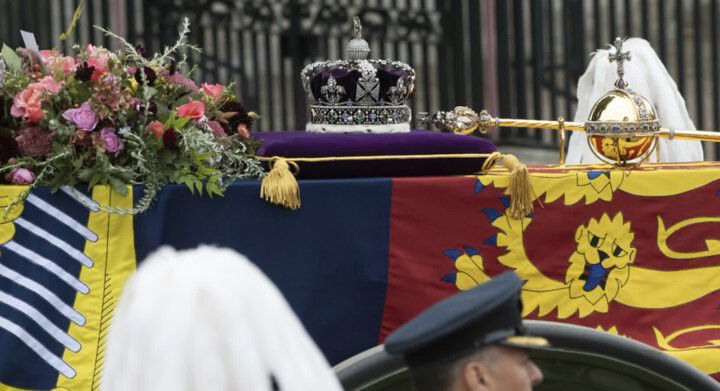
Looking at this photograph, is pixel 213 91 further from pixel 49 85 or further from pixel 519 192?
pixel 519 192

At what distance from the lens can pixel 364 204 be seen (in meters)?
3.67

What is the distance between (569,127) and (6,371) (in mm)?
1823

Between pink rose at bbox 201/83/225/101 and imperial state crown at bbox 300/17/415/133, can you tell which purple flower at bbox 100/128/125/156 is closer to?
pink rose at bbox 201/83/225/101

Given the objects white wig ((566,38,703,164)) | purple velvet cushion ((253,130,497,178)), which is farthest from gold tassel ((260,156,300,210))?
white wig ((566,38,703,164))

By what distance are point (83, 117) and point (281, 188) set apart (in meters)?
0.53

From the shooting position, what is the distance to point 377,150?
372cm

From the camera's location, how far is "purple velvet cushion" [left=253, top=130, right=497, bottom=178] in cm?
369

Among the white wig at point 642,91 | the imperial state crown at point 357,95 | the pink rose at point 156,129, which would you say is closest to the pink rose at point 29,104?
the pink rose at point 156,129

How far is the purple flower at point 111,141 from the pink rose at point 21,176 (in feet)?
0.69

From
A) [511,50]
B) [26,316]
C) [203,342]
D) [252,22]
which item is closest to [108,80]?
[26,316]

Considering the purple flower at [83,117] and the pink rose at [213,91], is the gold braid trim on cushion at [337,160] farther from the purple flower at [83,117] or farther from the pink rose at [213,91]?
the purple flower at [83,117]

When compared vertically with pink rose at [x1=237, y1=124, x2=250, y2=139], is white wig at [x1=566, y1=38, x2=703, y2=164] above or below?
above

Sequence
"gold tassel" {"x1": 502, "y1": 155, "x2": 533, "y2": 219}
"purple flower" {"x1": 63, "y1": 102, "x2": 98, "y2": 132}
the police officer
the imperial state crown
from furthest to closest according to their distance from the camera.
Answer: the imperial state crown < "gold tassel" {"x1": 502, "y1": 155, "x2": 533, "y2": 219} < "purple flower" {"x1": 63, "y1": 102, "x2": 98, "y2": 132} < the police officer

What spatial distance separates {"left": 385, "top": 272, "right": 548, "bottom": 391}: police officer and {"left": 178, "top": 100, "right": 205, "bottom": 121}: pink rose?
144 centimetres
